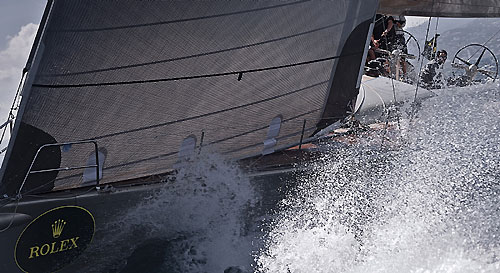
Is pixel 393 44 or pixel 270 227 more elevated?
pixel 393 44

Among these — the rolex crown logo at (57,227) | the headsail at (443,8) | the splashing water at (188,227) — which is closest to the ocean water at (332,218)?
the splashing water at (188,227)

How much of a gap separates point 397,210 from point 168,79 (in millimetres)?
2559

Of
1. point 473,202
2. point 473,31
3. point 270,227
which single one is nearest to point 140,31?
point 270,227

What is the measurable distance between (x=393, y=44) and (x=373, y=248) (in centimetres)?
438

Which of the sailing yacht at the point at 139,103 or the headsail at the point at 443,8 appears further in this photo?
the headsail at the point at 443,8

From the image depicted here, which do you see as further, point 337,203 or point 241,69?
point 337,203

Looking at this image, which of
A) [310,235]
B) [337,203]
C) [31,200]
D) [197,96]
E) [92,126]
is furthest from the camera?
[337,203]

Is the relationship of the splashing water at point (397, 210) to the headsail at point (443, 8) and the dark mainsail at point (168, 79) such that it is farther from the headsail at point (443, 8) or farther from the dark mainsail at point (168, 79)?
the headsail at point (443, 8)

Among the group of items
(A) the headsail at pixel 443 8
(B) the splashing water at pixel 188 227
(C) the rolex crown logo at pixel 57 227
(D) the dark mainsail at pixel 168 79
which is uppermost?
(A) the headsail at pixel 443 8

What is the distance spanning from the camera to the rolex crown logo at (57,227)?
161 inches

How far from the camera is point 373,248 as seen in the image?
4.92 metres

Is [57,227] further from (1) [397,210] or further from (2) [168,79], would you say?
(1) [397,210]

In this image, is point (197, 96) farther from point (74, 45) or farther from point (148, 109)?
point (74, 45)

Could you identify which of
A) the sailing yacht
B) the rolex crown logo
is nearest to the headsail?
the sailing yacht
